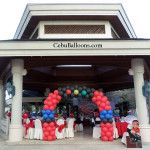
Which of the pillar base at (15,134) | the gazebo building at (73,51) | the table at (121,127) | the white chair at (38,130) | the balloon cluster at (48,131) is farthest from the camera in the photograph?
the table at (121,127)

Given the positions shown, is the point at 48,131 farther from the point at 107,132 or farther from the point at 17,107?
the point at 107,132

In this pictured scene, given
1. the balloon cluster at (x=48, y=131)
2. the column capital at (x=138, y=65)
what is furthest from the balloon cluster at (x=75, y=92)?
the column capital at (x=138, y=65)

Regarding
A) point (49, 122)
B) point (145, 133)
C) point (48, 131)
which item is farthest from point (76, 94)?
point (145, 133)

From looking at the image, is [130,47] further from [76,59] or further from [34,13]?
[34,13]

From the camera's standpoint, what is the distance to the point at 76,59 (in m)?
8.73

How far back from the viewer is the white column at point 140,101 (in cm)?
781

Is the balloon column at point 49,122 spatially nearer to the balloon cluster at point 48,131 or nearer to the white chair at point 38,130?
the balloon cluster at point 48,131

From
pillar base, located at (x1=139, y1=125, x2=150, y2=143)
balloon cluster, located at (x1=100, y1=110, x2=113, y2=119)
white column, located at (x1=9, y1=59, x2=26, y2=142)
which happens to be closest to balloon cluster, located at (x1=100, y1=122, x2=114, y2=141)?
balloon cluster, located at (x1=100, y1=110, x2=113, y2=119)

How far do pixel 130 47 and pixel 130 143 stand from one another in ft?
13.0

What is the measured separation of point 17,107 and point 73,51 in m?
3.62

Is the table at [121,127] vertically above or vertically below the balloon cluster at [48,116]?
below

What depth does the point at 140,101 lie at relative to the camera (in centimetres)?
810

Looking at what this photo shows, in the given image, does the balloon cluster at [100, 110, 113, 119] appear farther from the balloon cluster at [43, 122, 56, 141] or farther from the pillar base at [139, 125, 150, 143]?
the balloon cluster at [43, 122, 56, 141]

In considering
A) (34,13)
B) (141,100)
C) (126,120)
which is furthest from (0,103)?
(141,100)
